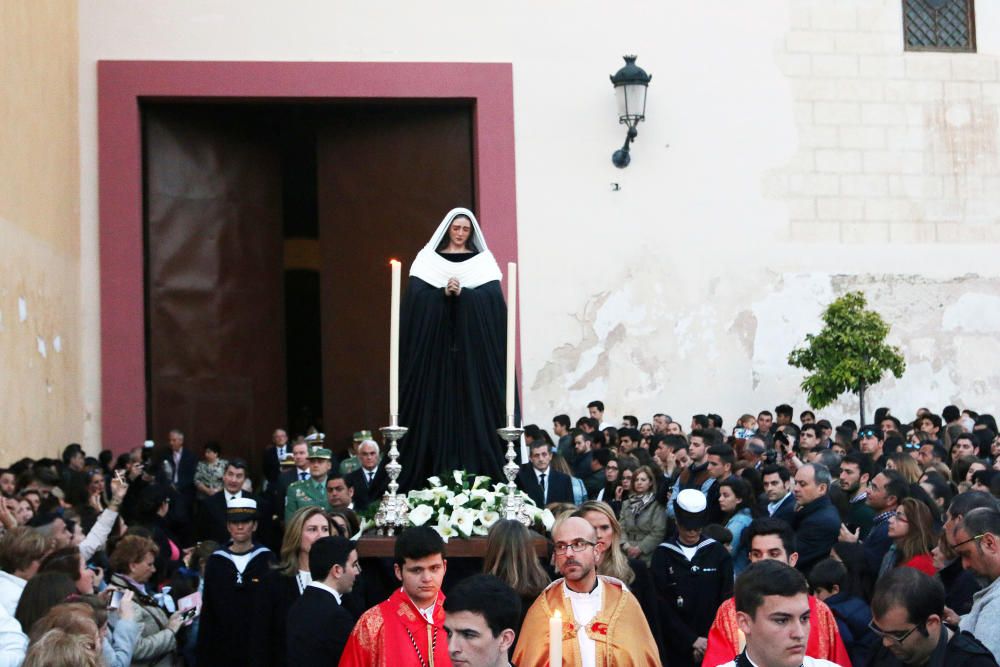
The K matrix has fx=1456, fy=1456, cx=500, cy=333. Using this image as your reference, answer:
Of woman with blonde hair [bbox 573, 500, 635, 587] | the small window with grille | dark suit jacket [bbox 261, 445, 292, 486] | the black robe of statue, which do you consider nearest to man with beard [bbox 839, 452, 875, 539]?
the black robe of statue

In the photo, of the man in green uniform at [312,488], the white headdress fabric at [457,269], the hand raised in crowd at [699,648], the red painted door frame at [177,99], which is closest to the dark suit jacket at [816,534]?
the hand raised in crowd at [699,648]

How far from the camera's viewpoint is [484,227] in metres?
18.4

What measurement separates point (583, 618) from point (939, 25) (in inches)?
621

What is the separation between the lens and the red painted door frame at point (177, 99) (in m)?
17.8

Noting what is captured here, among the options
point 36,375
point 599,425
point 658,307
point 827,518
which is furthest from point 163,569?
point 658,307

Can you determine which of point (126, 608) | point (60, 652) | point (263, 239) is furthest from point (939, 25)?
point (60, 652)

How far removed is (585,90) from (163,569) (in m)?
10.9

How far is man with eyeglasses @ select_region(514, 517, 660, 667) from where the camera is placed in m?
5.72

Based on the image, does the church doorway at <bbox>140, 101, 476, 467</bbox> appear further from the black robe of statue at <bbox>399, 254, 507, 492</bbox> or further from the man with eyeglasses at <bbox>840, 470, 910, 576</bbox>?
the man with eyeglasses at <bbox>840, 470, 910, 576</bbox>

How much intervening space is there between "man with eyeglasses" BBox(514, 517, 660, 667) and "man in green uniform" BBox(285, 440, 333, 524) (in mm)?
6007

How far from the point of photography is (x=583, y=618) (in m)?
5.79

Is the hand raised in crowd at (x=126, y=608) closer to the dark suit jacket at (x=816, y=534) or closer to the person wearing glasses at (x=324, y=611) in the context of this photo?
the person wearing glasses at (x=324, y=611)

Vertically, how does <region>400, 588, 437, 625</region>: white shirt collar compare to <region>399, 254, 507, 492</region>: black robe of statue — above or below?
below

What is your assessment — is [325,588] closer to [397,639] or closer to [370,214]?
[397,639]
